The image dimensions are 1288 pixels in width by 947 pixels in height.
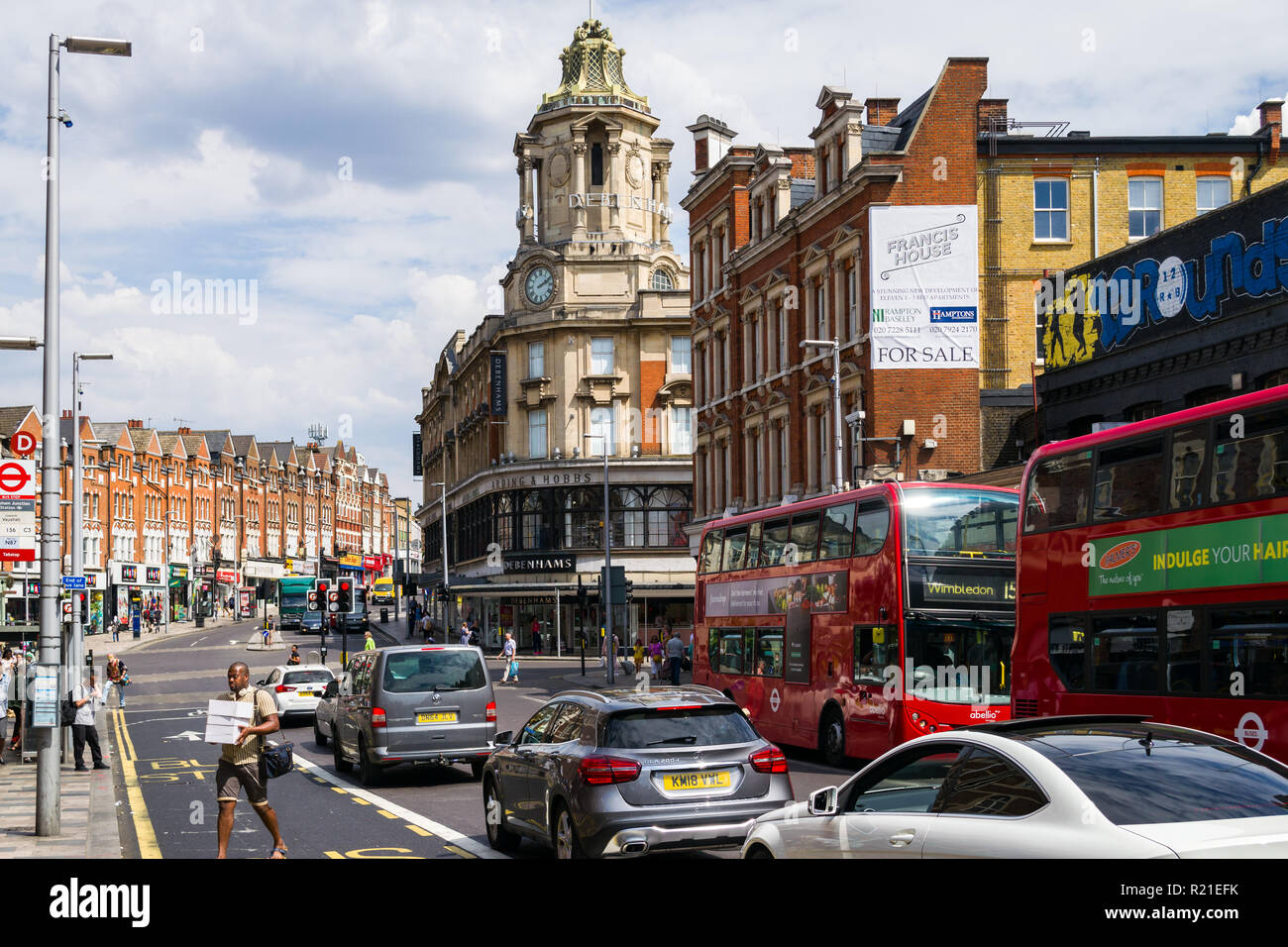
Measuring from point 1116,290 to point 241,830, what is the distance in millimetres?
20687

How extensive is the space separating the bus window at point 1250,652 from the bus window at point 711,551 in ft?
43.9

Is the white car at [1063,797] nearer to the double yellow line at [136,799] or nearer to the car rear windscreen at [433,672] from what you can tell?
the double yellow line at [136,799]

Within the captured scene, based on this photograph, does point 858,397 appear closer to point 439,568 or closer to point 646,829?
point 646,829

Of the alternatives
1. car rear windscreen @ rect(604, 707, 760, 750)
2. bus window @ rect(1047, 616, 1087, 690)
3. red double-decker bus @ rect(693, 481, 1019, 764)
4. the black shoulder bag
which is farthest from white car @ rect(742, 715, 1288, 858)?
red double-decker bus @ rect(693, 481, 1019, 764)

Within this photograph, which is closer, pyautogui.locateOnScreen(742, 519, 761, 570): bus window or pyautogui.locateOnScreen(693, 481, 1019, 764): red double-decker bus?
pyautogui.locateOnScreen(693, 481, 1019, 764): red double-decker bus

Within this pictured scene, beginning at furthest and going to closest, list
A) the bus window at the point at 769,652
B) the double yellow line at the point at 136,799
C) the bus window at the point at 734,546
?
the bus window at the point at 734,546 → the bus window at the point at 769,652 → the double yellow line at the point at 136,799

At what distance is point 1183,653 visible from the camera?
1318 cm

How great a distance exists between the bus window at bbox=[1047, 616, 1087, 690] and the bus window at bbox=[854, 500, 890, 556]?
411 cm

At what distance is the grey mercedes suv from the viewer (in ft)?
34.9

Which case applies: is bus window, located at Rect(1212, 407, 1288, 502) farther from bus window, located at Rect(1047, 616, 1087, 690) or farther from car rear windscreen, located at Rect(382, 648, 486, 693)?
car rear windscreen, located at Rect(382, 648, 486, 693)

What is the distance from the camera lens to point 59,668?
46.1 ft

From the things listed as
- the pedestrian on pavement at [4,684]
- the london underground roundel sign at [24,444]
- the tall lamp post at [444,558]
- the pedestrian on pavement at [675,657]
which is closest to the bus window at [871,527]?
the london underground roundel sign at [24,444]

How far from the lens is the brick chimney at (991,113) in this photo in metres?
39.8
